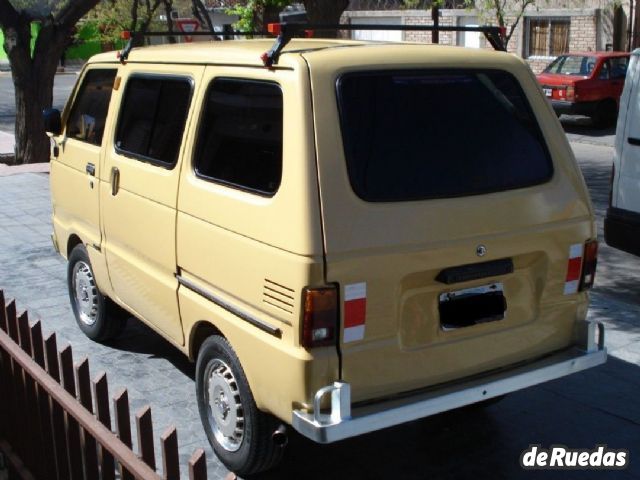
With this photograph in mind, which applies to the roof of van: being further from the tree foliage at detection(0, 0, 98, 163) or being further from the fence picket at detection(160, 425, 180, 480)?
the tree foliage at detection(0, 0, 98, 163)

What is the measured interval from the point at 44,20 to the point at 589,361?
12.6 meters

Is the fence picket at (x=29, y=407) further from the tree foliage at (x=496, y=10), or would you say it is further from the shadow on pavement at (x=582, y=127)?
the tree foliage at (x=496, y=10)

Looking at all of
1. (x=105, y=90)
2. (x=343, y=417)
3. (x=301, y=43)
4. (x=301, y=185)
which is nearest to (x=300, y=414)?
(x=343, y=417)

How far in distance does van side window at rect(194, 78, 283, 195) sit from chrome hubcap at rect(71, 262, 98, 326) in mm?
2013

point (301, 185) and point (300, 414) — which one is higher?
point (301, 185)

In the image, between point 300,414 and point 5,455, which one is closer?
point 300,414

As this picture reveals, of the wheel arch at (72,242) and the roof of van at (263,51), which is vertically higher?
the roof of van at (263,51)

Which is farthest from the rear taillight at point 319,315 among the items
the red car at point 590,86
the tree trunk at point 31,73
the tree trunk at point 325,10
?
the red car at point 590,86

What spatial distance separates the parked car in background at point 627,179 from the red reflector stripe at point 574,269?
3.08 metres

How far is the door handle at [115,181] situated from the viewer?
17.4ft

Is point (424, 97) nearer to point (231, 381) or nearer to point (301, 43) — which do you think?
point (301, 43)

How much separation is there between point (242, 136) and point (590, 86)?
1775 cm

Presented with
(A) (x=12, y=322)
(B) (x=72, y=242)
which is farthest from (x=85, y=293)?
(A) (x=12, y=322)

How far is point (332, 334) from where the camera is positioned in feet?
11.8
